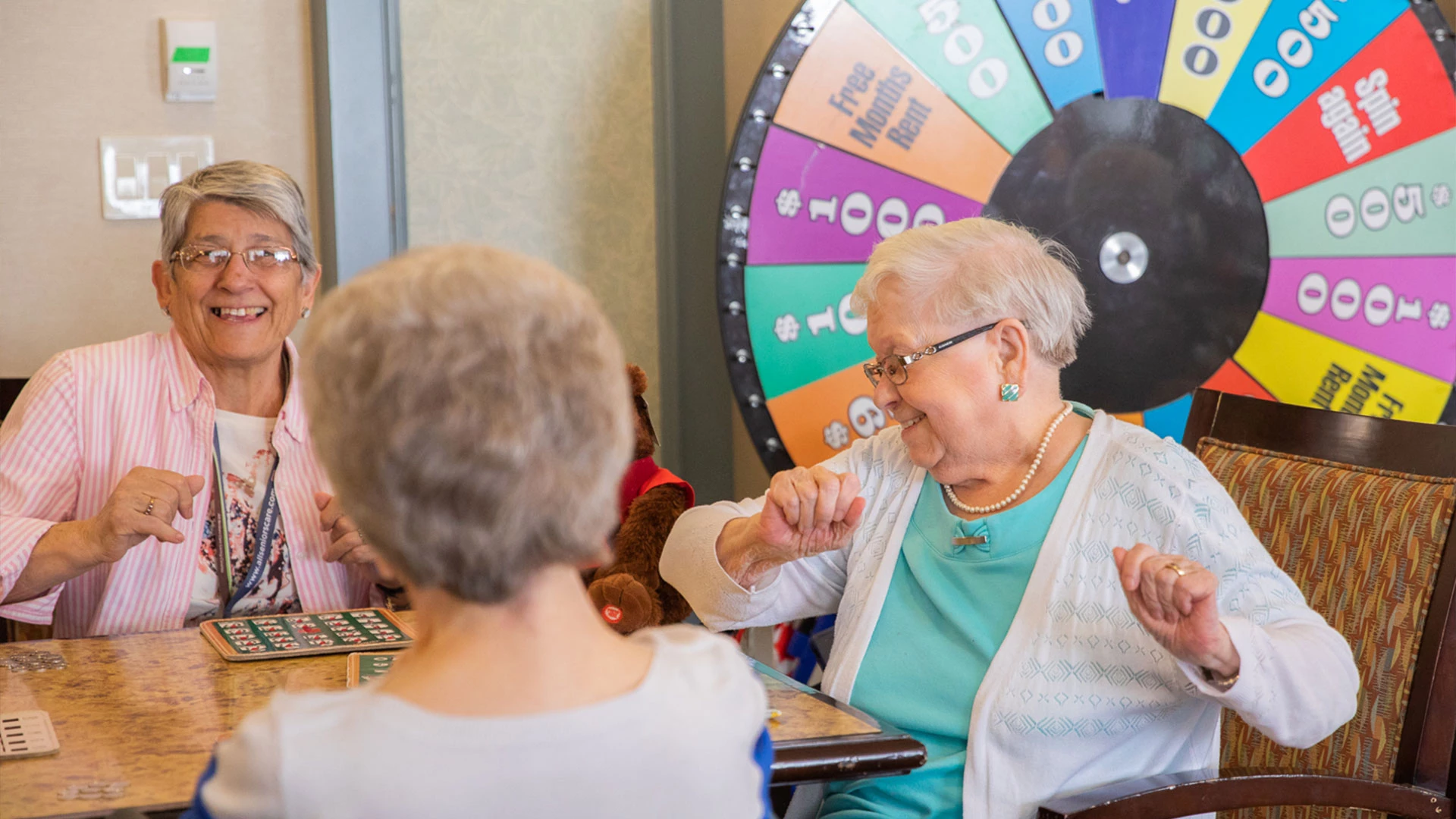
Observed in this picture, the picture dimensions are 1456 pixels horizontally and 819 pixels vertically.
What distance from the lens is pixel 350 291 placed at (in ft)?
2.62

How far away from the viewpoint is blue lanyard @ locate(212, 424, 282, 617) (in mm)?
1874

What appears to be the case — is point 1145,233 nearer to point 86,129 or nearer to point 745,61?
point 745,61

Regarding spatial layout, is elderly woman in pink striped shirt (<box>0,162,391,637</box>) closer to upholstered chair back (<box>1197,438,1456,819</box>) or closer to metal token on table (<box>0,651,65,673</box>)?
metal token on table (<box>0,651,65,673</box>)

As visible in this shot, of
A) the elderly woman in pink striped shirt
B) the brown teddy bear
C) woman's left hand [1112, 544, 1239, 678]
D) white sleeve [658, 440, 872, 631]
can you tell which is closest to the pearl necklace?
white sleeve [658, 440, 872, 631]

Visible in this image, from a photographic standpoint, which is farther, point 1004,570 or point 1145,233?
point 1145,233

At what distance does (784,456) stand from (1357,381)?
Answer: 1.10 metres

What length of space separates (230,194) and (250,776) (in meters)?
1.35

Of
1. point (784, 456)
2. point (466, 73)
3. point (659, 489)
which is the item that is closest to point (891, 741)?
point (659, 489)

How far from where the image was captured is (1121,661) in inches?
60.3

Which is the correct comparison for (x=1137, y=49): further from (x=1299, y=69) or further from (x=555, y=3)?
(x=555, y=3)

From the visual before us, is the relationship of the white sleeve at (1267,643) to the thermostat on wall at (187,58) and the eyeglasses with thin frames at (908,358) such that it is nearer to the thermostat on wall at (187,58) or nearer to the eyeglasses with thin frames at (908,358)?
the eyeglasses with thin frames at (908,358)

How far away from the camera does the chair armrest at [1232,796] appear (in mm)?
1383

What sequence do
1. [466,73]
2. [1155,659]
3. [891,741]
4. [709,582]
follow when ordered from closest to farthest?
[891,741] < [1155,659] < [709,582] < [466,73]

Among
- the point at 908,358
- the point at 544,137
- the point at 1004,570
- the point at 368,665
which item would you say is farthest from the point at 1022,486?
the point at 544,137
